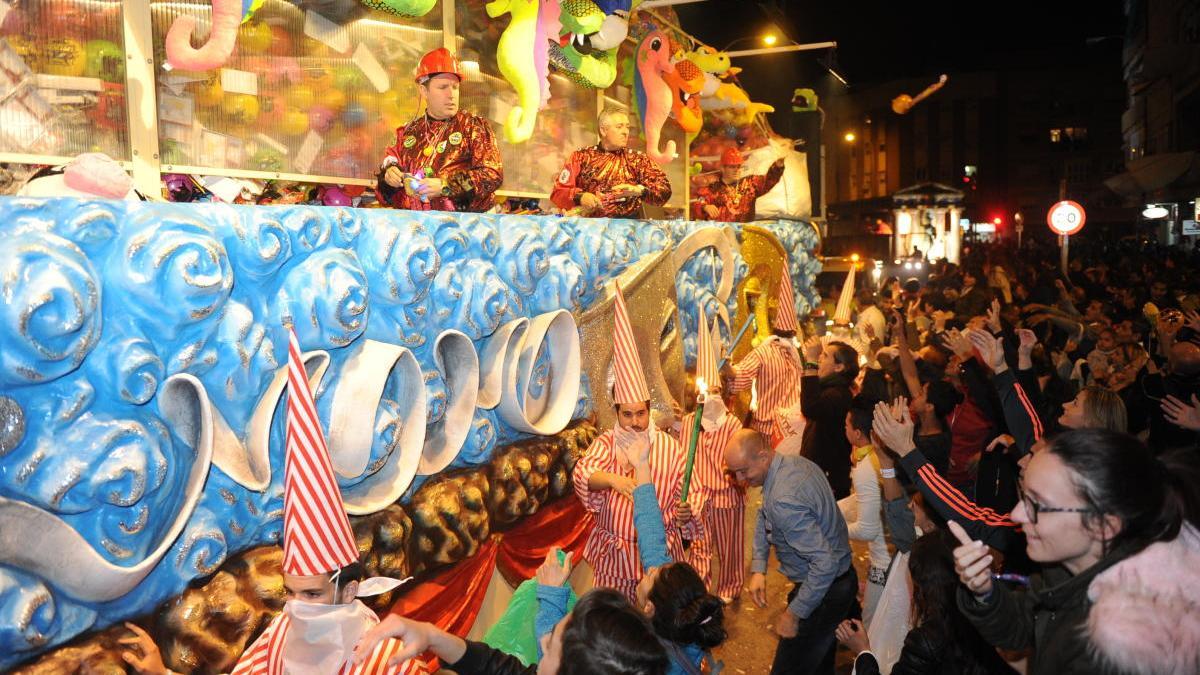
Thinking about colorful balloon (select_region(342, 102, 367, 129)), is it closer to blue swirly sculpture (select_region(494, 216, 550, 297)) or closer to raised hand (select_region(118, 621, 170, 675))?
blue swirly sculpture (select_region(494, 216, 550, 297))

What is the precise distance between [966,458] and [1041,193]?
43.3m

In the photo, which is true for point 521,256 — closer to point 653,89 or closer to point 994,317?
point 994,317

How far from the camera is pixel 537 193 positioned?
6922mm

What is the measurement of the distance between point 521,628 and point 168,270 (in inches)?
63.0

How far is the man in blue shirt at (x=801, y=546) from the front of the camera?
411 centimetres

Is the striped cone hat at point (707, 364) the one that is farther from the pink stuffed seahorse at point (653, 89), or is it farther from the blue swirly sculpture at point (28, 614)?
the blue swirly sculpture at point (28, 614)

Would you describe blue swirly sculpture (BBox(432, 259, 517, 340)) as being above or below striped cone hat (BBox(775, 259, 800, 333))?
above

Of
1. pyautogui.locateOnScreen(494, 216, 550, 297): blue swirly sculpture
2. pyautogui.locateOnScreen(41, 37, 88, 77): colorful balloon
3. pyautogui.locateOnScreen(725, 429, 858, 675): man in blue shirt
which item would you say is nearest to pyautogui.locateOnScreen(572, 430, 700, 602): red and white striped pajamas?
pyautogui.locateOnScreen(725, 429, 858, 675): man in blue shirt

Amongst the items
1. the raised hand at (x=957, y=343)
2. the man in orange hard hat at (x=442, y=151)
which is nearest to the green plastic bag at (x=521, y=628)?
the man in orange hard hat at (x=442, y=151)

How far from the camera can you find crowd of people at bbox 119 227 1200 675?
2.30 m

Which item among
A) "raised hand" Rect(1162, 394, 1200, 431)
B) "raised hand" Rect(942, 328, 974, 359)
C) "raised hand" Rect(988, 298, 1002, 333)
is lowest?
"raised hand" Rect(1162, 394, 1200, 431)

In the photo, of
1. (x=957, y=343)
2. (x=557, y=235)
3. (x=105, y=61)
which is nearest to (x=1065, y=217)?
(x=957, y=343)

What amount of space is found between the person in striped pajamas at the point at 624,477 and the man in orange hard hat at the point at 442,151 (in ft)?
3.33

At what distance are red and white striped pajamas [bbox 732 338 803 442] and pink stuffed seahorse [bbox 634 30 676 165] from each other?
182cm
